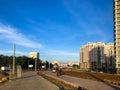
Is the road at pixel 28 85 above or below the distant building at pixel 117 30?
below

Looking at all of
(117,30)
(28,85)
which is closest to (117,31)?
(117,30)

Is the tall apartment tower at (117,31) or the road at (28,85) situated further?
the tall apartment tower at (117,31)

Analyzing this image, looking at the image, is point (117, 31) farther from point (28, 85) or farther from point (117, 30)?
point (28, 85)

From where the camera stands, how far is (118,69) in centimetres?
13375

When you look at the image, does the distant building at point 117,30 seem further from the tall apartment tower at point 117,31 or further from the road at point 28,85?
the road at point 28,85

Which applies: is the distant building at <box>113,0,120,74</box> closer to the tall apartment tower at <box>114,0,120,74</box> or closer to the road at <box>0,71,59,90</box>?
the tall apartment tower at <box>114,0,120,74</box>

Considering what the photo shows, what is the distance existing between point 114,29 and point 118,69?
25992 millimetres

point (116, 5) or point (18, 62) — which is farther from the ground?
point (116, 5)

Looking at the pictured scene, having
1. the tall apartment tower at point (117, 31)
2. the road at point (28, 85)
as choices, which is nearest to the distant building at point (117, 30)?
the tall apartment tower at point (117, 31)

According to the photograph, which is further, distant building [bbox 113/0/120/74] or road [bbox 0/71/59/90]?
distant building [bbox 113/0/120/74]

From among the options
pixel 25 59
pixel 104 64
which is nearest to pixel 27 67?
pixel 25 59

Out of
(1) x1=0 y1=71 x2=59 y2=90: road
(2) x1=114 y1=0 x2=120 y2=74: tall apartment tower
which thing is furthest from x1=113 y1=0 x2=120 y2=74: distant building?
(1) x1=0 y1=71 x2=59 y2=90: road

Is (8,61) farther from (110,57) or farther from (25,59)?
(110,57)

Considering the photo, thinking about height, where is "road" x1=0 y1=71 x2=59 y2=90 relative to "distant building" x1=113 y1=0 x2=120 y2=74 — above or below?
below
